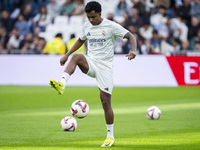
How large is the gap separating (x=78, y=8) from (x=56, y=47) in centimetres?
481

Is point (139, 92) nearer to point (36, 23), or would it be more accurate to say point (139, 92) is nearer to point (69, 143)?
point (36, 23)

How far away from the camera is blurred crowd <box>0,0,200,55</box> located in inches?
935

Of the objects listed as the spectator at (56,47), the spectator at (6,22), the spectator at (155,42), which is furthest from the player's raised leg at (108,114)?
the spectator at (6,22)

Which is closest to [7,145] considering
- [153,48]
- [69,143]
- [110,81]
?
[69,143]

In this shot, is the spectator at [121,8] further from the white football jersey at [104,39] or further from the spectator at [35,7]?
the white football jersey at [104,39]

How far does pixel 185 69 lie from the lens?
70.5 feet

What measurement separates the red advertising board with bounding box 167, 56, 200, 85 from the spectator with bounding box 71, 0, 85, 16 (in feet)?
24.9

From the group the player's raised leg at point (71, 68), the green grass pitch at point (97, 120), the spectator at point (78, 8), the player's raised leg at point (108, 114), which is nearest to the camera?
the player's raised leg at point (71, 68)

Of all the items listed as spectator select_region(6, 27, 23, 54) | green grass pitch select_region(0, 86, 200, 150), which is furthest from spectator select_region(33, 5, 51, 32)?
green grass pitch select_region(0, 86, 200, 150)

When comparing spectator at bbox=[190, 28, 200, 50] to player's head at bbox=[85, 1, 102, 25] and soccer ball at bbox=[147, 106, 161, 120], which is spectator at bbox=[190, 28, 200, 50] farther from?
player's head at bbox=[85, 1, 102, 25]

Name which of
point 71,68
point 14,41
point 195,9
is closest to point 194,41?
point 195,9

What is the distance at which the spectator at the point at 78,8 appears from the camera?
2745 cm

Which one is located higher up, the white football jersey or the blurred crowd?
the white football jersey

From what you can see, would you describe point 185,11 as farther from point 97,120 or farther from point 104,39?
point 104,39
